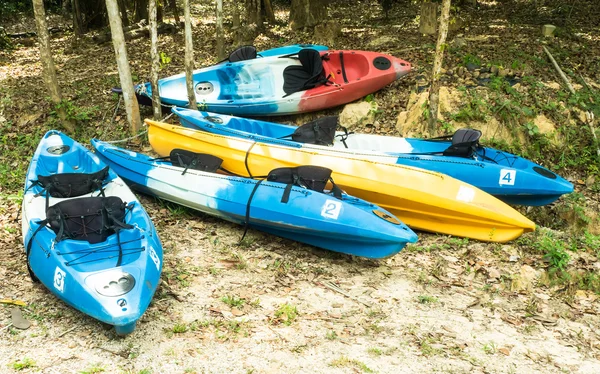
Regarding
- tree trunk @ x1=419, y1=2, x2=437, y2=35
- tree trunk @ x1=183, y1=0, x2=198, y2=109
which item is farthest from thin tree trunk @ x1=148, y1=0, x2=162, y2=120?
tree trunk @ x1=419, y1=2, x2=437, y2=35

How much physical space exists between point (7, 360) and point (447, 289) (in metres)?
3.75

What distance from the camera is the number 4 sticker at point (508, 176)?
6.41 metres

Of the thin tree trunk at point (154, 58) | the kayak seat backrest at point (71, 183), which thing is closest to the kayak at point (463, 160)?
the thin tree trunk at point (154, 58)

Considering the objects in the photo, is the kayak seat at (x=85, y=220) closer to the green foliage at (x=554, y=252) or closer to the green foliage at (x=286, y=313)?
the green foliage at (x=286, y=313)

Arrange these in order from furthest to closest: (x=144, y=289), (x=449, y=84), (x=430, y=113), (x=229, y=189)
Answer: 1. (x=449, y=84)
2. (x=430, y=113)
3. (x=229, y=189)
4. (x=144, y=289)

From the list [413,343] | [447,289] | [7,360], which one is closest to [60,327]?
[7,360]

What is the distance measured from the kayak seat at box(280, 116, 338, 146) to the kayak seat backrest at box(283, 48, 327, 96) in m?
1.45

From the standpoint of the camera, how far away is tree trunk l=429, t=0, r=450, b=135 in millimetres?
6953

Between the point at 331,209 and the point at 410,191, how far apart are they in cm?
114

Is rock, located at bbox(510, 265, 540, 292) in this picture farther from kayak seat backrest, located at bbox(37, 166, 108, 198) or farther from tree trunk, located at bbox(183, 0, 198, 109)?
tree trunk, located at bbox(183, 0, 198, 109)

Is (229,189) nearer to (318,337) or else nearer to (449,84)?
(318,337)

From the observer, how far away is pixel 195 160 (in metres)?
6.53

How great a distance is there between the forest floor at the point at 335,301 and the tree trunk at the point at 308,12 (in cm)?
452

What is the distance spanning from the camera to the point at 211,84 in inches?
353
